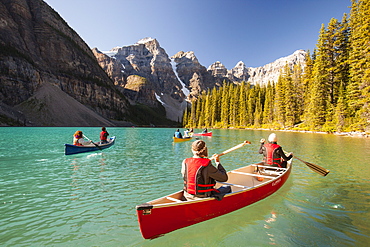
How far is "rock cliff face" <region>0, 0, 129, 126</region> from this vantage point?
3821 inches

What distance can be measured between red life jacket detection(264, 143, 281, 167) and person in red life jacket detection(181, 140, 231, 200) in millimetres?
5688

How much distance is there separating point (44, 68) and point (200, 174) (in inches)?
6015

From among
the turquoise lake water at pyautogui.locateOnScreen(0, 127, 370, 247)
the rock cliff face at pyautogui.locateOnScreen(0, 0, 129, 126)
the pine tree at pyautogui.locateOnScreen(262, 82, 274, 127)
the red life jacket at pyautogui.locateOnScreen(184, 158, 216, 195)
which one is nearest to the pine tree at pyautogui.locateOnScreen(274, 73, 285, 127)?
the pine tree at pyautogui.locateOnScreen(262, 82, 274, 127)

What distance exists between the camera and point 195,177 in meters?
5.99

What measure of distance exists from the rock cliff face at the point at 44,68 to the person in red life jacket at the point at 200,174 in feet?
338

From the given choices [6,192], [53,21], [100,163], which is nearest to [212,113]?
[100,163]

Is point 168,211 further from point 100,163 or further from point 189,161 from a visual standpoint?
point 100,163

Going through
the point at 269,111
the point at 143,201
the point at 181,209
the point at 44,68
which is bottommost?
the point at 143,201

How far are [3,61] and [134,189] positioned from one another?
128159 mm

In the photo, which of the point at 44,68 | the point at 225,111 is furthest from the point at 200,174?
the point at 44,68

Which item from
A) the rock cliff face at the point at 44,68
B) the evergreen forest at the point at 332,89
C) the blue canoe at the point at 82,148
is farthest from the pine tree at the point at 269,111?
the rock cliff face at the point at 44,68

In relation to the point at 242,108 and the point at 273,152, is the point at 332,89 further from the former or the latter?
the point at 273,152

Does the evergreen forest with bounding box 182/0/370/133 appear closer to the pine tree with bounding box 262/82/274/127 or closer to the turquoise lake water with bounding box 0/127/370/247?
the pine tree with bounding box 262/82/274/127

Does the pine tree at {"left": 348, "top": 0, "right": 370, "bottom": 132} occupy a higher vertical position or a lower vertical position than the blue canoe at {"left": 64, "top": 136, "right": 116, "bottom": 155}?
higher
